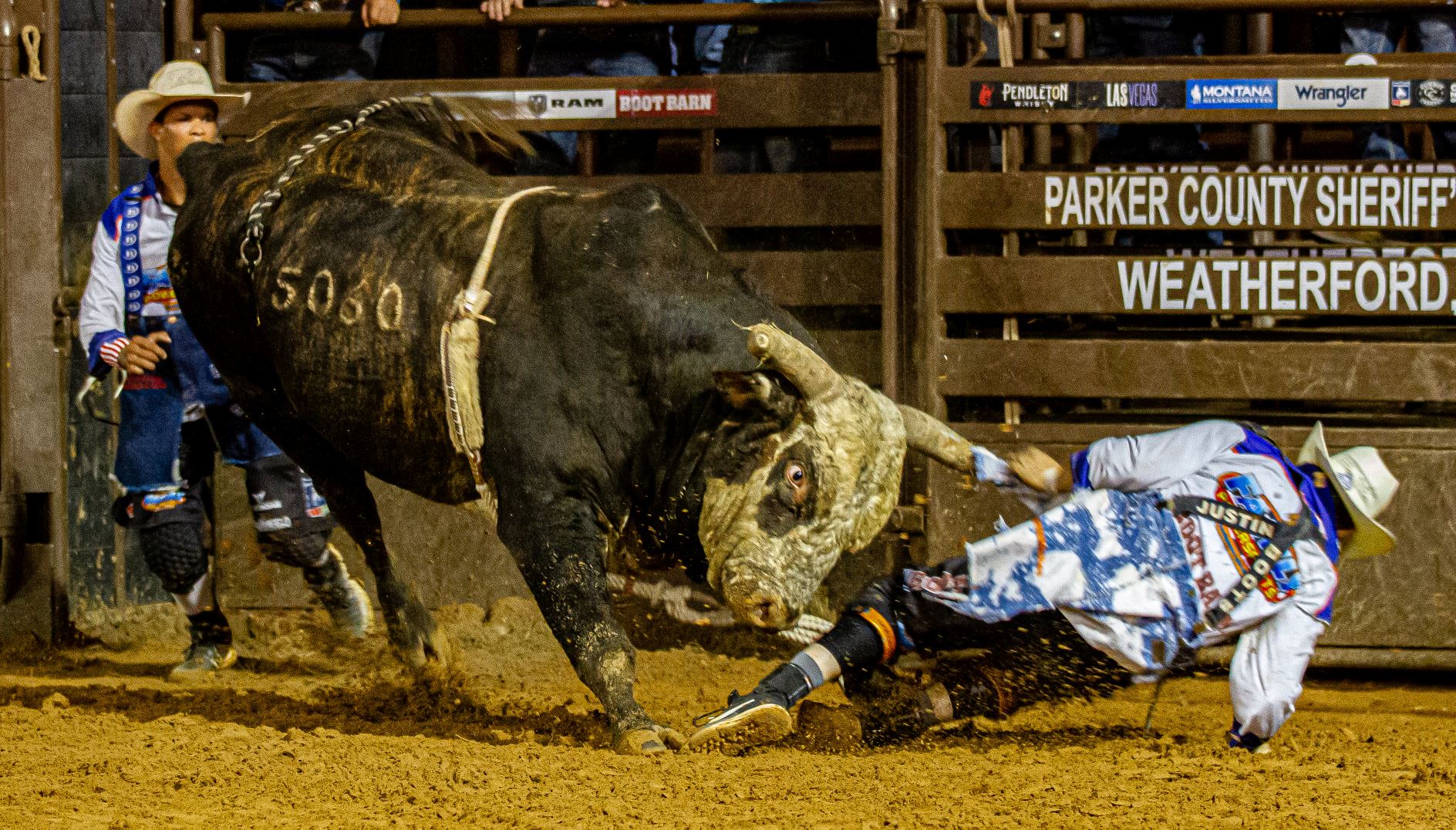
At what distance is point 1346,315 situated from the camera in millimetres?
4738

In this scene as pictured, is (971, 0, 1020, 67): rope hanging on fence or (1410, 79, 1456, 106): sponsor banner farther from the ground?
(971, 0, 1020, 67): rope hanging on fence

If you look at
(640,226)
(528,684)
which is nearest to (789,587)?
(640,226)

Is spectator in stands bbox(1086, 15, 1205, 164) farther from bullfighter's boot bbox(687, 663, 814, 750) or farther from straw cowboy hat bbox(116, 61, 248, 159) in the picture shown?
straw cowboy hat bbox(116, 61, 248, 159)

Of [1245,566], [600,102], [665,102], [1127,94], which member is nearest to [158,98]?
[600,102]

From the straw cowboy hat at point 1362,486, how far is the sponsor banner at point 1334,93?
1384 millimetres

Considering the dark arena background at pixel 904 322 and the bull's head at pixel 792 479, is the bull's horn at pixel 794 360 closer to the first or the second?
the bull's head at pixel 792 479

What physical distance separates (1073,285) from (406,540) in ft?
8.05

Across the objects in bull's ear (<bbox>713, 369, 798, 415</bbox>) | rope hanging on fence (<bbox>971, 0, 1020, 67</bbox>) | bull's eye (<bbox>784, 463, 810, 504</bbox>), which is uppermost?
rope hanging on fence (<bbox>971, 0, 1020, 67</bbox>)

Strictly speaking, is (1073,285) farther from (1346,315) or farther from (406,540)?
(406,540)

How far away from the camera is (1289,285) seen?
4719 mm

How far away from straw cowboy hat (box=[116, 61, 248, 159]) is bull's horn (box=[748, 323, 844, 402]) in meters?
2.45

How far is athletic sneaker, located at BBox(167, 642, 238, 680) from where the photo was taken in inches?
196

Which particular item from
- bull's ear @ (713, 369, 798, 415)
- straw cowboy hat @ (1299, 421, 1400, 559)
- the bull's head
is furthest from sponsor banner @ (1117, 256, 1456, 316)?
bull's ear @ (713, 369, 798, 415)

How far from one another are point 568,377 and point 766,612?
0.77 meters
